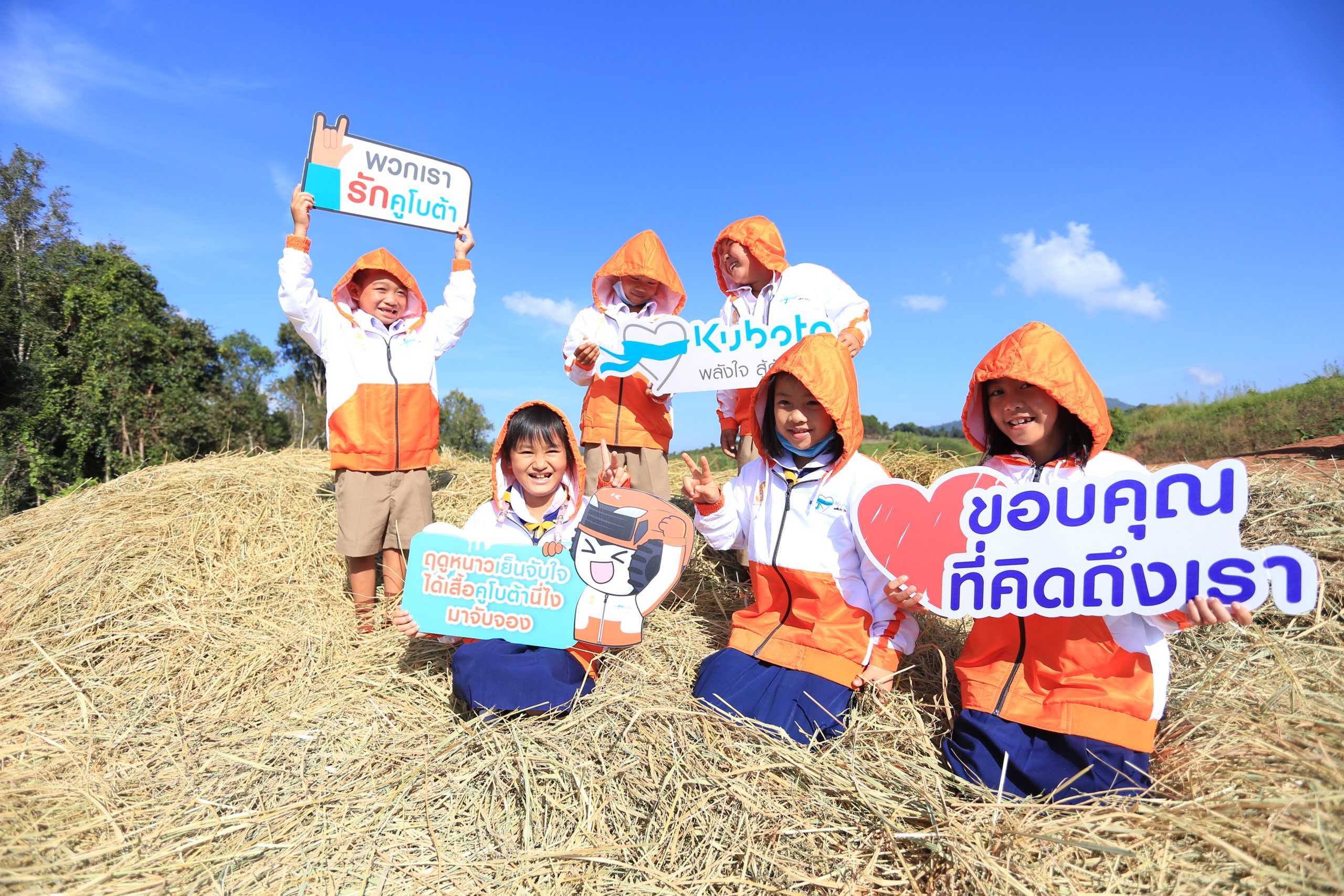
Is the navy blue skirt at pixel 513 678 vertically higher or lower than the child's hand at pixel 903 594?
lower

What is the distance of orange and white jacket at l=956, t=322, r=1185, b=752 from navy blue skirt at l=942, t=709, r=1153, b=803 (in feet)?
0.15

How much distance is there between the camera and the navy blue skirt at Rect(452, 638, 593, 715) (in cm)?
284

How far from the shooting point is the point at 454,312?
13.7ft

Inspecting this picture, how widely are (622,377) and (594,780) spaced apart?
8.41 feet

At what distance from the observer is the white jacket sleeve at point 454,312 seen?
4168mm

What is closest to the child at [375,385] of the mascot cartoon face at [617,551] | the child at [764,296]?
the mascot cartoon face at [617,551]

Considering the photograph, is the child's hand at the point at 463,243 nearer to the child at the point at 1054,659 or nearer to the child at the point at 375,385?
the child at the point at 375,385

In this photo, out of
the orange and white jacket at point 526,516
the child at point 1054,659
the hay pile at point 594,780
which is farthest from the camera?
the orange and white jacket at point 526,516

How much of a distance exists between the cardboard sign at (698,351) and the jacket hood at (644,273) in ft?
1.13

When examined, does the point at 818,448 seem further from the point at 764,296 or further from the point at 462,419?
the point at 462,419

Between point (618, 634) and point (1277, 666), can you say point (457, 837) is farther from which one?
point (1277, 666)

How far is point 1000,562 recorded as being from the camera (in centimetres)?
238

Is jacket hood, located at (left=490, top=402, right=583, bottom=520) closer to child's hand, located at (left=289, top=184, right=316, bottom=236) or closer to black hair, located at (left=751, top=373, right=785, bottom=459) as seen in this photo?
black hair, located at (left=751, top=373, right=785, bottom=459)

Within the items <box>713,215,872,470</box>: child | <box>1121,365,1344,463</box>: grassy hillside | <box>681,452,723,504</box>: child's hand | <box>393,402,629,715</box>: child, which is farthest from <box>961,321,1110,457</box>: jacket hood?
<box>1121,365,1344,463</box>: grassy hillside
